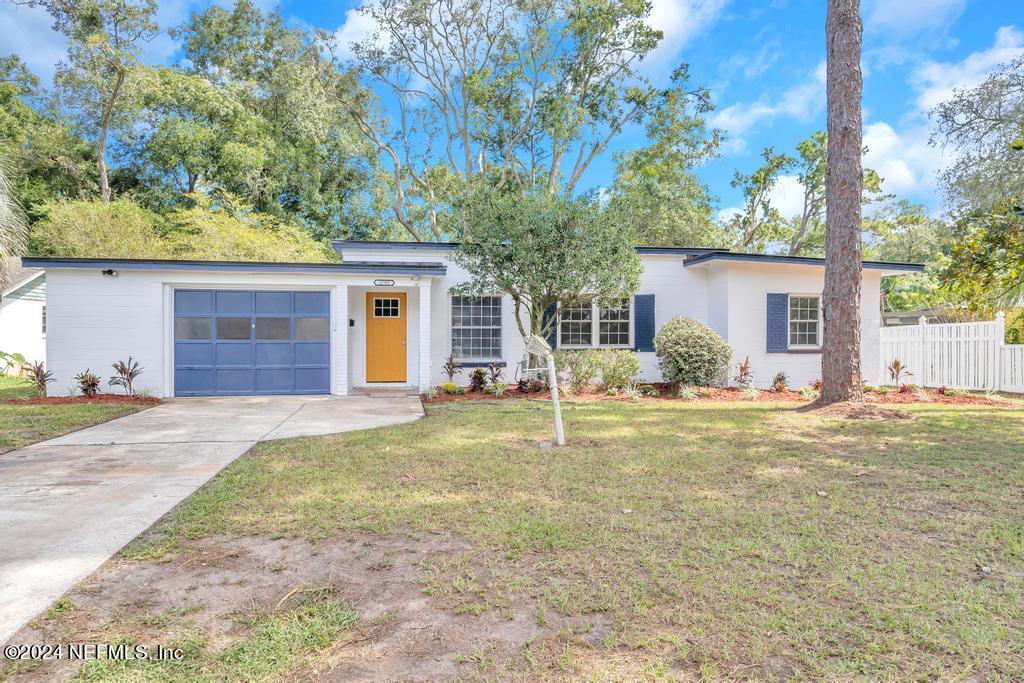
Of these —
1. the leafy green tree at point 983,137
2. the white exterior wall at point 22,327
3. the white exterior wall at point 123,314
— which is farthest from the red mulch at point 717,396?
the white exterior wall at point 22,327

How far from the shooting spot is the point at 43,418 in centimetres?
809

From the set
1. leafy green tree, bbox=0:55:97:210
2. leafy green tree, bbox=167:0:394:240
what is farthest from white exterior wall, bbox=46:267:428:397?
leafy green tree, bbox=0:55:97:210

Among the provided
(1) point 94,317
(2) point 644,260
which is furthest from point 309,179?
(2) point 644,260

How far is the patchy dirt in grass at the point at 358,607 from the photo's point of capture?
86.7 inches

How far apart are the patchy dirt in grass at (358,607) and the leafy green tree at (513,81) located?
19.7 meters

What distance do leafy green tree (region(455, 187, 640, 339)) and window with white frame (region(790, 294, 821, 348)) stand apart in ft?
16.8

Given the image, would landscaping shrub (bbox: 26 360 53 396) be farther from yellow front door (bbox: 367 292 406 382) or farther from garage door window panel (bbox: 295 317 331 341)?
yellow front door (bbox: 367 292 406 382)

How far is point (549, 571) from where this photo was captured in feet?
9.85

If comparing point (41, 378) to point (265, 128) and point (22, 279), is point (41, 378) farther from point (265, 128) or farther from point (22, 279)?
point (265, 128)

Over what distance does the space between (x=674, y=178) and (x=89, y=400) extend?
73.7 feet

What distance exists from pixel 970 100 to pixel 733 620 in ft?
72.9

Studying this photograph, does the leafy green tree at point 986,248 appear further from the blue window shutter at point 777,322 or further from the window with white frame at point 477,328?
the window with white frame at point 477,328

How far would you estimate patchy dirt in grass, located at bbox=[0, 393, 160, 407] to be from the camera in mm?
9961

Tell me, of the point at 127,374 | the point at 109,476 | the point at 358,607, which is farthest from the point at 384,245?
the point at 358,607
